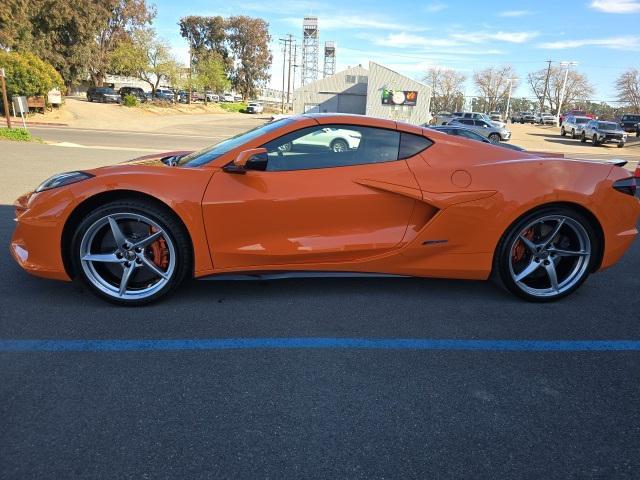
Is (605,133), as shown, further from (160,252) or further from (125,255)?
(125,255)

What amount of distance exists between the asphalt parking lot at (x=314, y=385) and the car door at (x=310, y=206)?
458 mm

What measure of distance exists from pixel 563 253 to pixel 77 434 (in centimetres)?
359

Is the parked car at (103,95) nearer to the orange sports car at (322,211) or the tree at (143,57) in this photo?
the tree at (143,57)

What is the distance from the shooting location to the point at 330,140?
371 cm

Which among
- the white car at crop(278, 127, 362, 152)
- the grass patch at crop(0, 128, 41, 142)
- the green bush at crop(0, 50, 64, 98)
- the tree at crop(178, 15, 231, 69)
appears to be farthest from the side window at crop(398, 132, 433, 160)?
the tree at crop(178, 15, 231, 69)

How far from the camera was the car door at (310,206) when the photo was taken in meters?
3.51

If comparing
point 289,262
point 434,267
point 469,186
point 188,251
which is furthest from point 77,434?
point 469,186

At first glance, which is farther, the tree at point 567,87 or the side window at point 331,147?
the tree at point 567,87

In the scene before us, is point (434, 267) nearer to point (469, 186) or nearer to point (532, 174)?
point (469, 186)

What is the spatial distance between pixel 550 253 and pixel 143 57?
5664 centimetres

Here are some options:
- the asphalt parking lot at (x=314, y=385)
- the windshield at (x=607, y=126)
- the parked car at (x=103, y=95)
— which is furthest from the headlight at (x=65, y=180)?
the parked car at (x=103, y=95)

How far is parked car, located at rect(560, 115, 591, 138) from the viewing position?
41.3 metres

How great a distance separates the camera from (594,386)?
2797 mm

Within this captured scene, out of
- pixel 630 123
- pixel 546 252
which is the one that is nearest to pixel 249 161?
pixel 546 252
